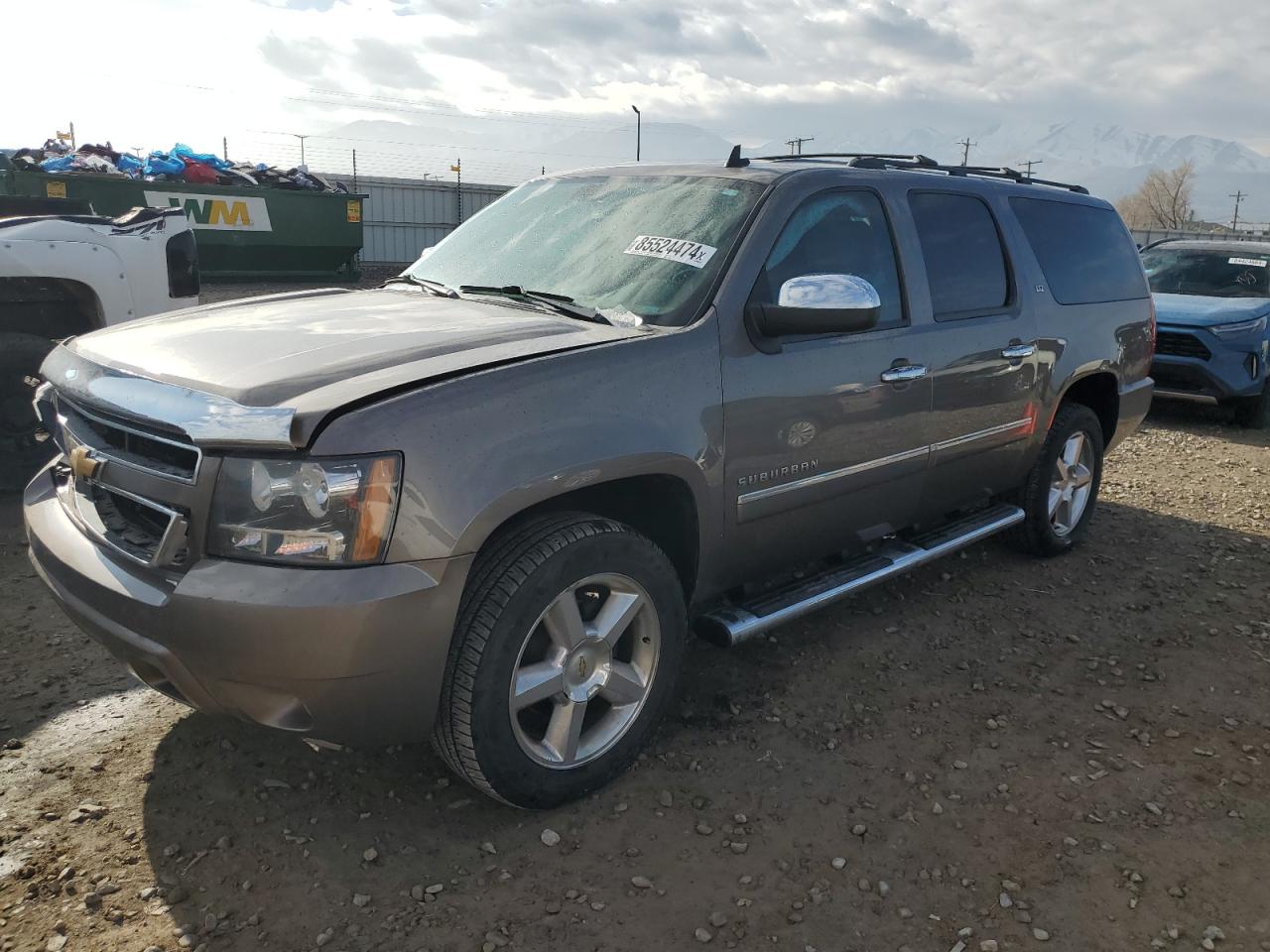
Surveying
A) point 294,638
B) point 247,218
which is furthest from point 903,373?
point 247,218

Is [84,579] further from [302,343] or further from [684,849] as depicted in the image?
[684,849]

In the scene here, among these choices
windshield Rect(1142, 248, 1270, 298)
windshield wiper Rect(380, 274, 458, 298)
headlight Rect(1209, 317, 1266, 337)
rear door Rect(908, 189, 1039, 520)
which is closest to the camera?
windshield wiper Rect(380, 274, 458, 298)

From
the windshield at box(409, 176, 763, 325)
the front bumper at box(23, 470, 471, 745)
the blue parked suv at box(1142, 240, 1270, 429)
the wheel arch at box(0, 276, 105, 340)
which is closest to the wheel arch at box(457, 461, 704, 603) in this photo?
the front bumper at box(23, 470, 471, 745)

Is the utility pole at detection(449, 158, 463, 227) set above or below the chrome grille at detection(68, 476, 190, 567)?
above

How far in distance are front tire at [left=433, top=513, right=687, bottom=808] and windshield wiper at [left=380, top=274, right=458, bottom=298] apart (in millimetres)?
1240

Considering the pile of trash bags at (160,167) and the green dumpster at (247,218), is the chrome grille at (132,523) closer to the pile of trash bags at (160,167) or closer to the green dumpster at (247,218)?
the green dumpster at (247,218)

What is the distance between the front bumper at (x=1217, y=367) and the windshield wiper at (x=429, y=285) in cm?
760

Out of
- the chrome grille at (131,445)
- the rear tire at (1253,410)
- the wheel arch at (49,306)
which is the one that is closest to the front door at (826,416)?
the chrome grille at (131,445)

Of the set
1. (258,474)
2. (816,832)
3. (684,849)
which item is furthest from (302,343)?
(816,832)

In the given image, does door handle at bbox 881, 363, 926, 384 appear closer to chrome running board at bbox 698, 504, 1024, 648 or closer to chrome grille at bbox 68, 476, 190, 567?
chrome running board at bbox 698, 504, 1024, 648

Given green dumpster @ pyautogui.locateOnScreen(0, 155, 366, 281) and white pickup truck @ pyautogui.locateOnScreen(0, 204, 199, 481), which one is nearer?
white pickup truck @ pyautogui.locateOnScreen(0, 204, 199, 481)

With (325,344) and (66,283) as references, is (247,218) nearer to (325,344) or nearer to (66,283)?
(66,283)

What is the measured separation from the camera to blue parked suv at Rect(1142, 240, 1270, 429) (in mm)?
9000

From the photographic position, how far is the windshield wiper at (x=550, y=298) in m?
3.17
